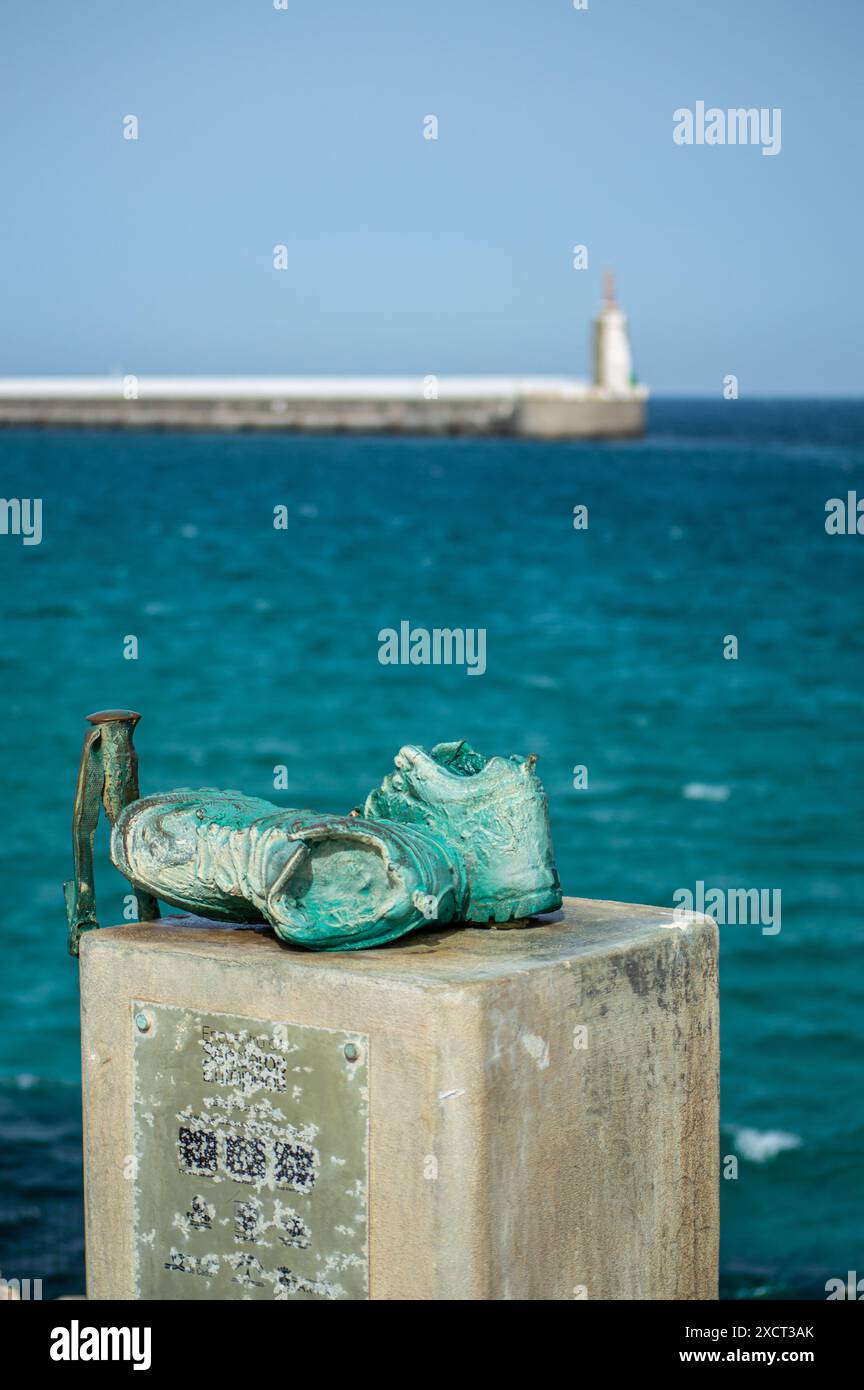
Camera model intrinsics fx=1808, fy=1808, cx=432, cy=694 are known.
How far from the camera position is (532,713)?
17812mm

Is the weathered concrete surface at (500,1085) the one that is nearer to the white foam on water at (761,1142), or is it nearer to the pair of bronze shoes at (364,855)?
the pair of bronze shoes at (364,855)

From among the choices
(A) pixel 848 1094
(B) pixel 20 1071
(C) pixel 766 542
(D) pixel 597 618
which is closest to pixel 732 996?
(A) pixel 848 1094

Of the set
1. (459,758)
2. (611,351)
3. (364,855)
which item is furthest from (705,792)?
(611,351)

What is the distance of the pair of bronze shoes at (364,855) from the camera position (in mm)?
3234

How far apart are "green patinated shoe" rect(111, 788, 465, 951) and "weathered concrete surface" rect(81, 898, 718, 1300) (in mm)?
62

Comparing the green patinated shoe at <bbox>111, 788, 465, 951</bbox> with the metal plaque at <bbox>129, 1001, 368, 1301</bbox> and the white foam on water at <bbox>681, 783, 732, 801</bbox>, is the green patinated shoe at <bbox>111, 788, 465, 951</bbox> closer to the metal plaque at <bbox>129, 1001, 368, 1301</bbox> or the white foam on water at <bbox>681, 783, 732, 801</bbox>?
the metal plaque at <bbox>129, 1001, 368, 1301</bbox>

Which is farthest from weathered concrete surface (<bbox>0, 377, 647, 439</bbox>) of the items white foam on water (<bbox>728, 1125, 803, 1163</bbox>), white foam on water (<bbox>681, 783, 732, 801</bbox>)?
white foam on water (<bbox>728, 1125, 803, 1163</bbox>)

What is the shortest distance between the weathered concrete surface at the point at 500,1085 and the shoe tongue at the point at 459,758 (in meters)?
0.35

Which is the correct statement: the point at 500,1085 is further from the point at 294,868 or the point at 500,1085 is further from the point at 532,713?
the point at 532,713

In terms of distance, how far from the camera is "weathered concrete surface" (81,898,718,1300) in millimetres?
3023

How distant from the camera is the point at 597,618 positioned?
73.8 feet

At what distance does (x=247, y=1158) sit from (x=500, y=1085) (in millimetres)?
528

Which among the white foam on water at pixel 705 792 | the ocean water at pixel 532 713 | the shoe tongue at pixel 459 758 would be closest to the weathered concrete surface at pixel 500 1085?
the shoe tongue at pixel 459 758
